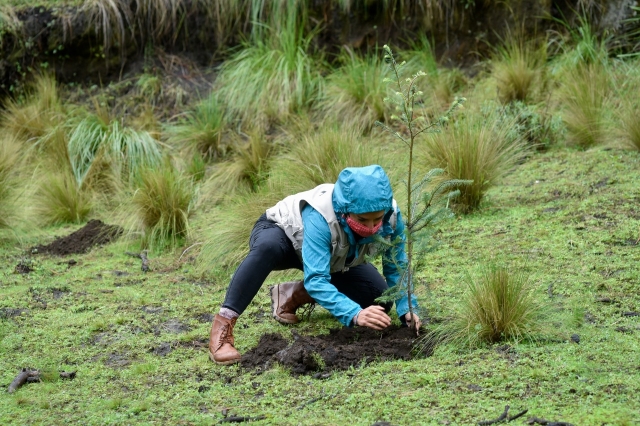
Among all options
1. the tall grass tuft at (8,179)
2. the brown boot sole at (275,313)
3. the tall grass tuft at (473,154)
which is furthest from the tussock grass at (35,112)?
the brown boot sole at (275,313)

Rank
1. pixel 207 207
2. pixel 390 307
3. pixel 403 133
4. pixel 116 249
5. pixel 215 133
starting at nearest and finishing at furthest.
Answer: pixel 390 307
pixel 116 249
pixel 207 207
pixel 403 133
pixel 215 133

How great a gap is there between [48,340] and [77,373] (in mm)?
614

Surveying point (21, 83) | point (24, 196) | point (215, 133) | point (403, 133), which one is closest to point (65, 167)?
point (24, 196)

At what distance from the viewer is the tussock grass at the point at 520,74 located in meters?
8.06

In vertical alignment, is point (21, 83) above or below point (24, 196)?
above

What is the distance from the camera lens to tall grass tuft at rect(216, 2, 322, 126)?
29.4 ft

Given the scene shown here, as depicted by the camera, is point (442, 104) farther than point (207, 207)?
Yes

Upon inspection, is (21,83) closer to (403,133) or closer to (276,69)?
(276,69)

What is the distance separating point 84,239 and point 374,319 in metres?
4.07

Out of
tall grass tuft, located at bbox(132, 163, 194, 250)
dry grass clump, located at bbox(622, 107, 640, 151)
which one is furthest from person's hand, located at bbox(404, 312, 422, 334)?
dry grass clump, located at bbox(622, 107, 640, 151)

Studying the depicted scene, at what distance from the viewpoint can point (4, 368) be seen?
4172 mm

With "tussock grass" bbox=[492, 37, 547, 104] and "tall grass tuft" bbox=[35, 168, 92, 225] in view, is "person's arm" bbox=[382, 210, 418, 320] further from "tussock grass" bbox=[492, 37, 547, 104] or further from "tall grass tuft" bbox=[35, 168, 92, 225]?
"tall grass tuft" bbox=[35, 168, 92, 225]

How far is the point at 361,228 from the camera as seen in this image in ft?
12.9

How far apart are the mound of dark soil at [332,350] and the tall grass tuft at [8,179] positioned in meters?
3.90
